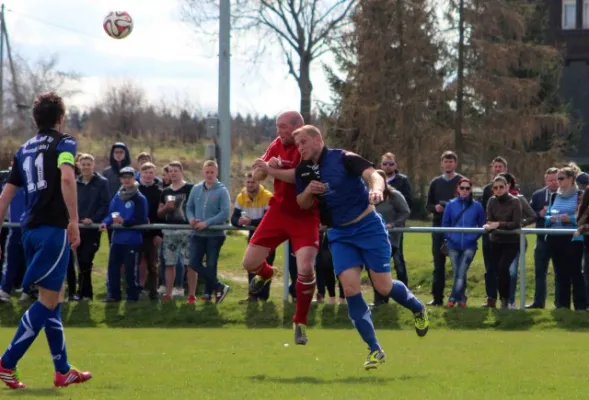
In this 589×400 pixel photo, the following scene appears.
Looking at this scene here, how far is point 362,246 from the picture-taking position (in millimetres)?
10469

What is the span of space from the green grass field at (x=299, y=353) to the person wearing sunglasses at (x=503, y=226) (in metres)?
0.66

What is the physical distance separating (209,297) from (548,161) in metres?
36.2

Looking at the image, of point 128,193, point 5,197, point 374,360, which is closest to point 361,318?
point 374,360

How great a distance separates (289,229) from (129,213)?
611 centimetres

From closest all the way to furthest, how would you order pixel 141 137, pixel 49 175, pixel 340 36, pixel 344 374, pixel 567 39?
pixel 49 175
pixel 344 374
pixel 340 36
pixel 141 137
pixel 567 39

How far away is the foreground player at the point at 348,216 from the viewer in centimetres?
1041

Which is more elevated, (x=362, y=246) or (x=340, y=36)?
(x=340, y=36)

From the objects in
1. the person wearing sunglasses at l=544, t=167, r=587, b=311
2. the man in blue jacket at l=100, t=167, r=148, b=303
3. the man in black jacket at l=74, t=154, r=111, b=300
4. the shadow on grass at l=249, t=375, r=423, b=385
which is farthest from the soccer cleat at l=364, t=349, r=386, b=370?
the man in black jacket at l=74, t=154, r=111, b=300

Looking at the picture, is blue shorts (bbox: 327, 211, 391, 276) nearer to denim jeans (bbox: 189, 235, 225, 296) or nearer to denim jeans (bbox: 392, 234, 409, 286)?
denim jeans (bbox: 392, 234, 409, 286)

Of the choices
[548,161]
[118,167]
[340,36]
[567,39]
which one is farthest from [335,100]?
[118,167]

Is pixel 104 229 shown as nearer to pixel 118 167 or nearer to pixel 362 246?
pixel 118 167

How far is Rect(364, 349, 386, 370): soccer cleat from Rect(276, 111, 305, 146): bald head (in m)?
2.42

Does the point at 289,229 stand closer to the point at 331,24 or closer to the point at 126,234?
the point at 126,234

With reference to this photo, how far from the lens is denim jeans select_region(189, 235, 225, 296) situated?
17.2 metres
